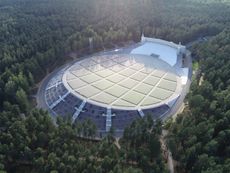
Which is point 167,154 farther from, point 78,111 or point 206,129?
point 78,111

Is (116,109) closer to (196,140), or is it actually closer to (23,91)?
(196,140)

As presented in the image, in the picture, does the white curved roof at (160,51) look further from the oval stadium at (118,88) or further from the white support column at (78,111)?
the white support column at (78,111)

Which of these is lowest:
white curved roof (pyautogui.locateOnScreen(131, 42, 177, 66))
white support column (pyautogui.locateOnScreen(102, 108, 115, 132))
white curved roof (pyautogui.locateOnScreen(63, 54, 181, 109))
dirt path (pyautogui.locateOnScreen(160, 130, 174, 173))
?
dirt path (pyautogui.locateOnScreen(160, 130, 174, 173))

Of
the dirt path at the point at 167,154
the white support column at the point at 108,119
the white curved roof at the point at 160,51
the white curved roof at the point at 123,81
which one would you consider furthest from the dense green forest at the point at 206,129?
the white curved roof at the point at 160,51

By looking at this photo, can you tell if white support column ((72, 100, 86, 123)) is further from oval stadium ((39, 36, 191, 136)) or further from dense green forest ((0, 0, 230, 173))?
dense green forest ((0, 0, 230, 173))

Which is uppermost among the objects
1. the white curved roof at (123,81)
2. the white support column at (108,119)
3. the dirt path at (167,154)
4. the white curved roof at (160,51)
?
the white curved roof at (160,51)

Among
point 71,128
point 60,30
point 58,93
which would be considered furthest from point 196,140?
point 60,30

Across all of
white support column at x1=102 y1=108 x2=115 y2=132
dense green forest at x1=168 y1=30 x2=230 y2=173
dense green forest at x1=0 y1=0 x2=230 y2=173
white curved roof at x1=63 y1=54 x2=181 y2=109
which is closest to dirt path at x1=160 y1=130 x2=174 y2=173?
dense green forest at x1=168 y1=30 x2=230 y2=173
